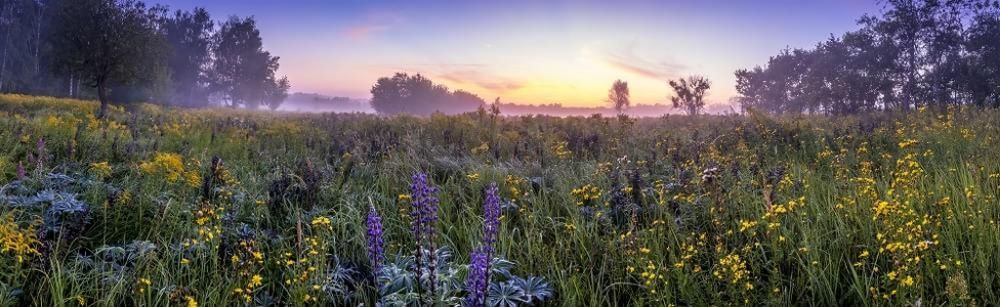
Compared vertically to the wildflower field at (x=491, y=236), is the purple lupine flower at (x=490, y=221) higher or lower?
higher

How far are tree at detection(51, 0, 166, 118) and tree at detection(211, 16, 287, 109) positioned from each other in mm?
43321

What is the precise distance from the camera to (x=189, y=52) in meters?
61.8

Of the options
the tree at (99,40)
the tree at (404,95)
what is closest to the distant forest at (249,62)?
the tree at (99,40)

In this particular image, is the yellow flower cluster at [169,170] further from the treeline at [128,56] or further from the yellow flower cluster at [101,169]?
the treeline at [128,56]

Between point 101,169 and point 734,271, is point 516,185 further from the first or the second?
point 101,169

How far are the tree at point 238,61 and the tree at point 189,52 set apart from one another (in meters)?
1.39

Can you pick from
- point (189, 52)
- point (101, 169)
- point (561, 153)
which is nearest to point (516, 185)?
point (561, 153)

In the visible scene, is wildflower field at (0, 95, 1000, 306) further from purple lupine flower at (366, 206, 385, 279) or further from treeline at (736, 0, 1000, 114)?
treeline at (736, 0, 1000, 114)

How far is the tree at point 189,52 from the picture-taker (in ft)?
196

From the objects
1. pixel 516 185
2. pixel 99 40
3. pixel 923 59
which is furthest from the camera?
pixel 923 59

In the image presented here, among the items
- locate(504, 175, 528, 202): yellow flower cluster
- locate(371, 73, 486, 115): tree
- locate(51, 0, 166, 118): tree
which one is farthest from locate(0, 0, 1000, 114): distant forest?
locate(371, 73, 486, 115): tree

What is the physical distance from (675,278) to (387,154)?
429 cm

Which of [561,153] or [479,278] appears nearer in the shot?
[479,278]

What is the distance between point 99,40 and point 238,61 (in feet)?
151
